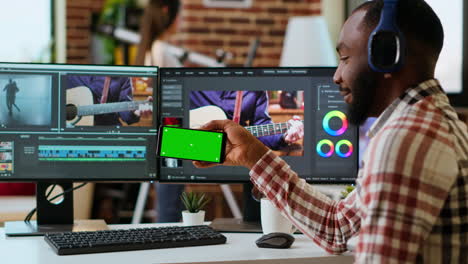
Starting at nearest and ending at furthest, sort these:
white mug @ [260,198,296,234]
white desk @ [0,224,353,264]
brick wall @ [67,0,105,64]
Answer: white desk @ [0,224,353,264], white mug @ [260,198,296,234], brick wall @ [67,0,105,64]

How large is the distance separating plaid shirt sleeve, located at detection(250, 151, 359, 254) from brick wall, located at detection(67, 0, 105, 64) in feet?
17.3

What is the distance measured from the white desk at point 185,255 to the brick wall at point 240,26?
2880 mm

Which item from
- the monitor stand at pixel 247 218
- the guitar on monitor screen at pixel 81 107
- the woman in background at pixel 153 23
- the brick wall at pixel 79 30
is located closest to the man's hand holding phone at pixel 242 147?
the monitor stand at pixel 247 218

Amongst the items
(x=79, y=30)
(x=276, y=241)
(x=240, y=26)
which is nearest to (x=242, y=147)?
(x=276, y=241)

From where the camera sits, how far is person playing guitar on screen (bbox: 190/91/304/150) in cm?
195

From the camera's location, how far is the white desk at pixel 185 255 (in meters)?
1.49

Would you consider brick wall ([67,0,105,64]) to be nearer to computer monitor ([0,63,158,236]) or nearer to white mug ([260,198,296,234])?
computer monitor ([0,63,158,236])

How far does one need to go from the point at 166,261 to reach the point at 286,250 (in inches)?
12.4

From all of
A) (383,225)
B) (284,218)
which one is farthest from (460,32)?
(383,225)

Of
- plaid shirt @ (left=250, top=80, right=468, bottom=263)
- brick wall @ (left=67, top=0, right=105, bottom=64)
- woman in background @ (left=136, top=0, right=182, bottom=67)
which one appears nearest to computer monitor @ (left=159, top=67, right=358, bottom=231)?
plaid shirt @ (left=250, top=80, right=468, bottom=263)

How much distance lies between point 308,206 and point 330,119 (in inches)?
15.4

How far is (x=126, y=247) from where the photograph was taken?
1596 millimetres

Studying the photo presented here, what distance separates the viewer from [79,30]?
6.73 metres

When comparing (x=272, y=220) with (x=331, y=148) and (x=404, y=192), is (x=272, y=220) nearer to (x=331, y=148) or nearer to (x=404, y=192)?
(x=331, y=148)
